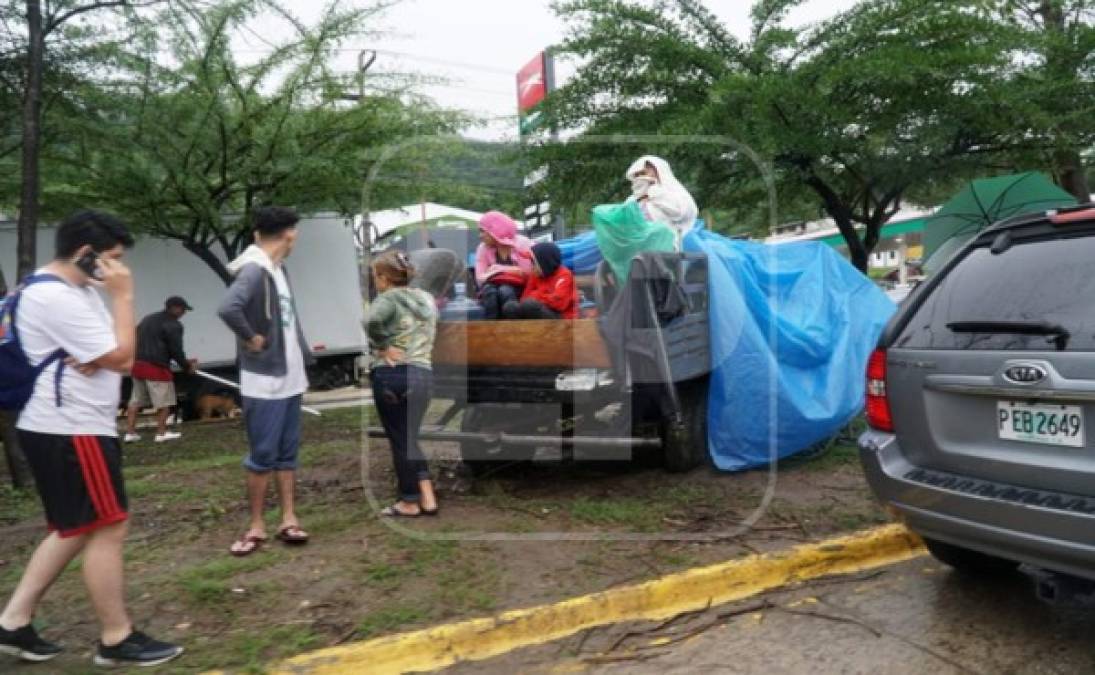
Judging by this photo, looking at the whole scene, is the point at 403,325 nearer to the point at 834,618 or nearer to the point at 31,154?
the point at 834,618

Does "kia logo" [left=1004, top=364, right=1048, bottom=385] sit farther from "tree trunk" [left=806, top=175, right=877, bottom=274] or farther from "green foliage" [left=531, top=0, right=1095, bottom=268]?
"tree trunk" [left=806, top=175, right=877, bottom=274]

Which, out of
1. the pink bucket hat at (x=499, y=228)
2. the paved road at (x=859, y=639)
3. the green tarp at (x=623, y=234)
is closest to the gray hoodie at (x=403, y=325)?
the pink bucket hat at (x=499, y=228)

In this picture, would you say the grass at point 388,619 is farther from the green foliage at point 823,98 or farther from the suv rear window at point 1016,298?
the green foliage at point 823,98

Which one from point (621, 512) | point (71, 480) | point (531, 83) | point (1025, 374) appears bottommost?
point (621, 512)

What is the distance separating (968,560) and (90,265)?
158 inches

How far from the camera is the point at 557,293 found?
5164 mm

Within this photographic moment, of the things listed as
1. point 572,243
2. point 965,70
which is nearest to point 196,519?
point 572,243

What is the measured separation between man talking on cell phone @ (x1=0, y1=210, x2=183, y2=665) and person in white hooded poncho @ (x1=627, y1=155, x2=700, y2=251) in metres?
3.28

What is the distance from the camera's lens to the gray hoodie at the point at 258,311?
416cm

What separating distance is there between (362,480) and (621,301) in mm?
2573

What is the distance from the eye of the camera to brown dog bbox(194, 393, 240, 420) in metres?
10.9

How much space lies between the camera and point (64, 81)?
24.0 feet

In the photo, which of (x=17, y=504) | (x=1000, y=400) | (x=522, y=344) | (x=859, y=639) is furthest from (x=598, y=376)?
(x=17, y=504)

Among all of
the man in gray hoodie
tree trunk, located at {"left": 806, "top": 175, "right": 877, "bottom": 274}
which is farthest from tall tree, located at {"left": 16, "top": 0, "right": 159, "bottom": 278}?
tree trunk, located at {"left": 806, "top": 175, "right": 877, "bottom": 274}
